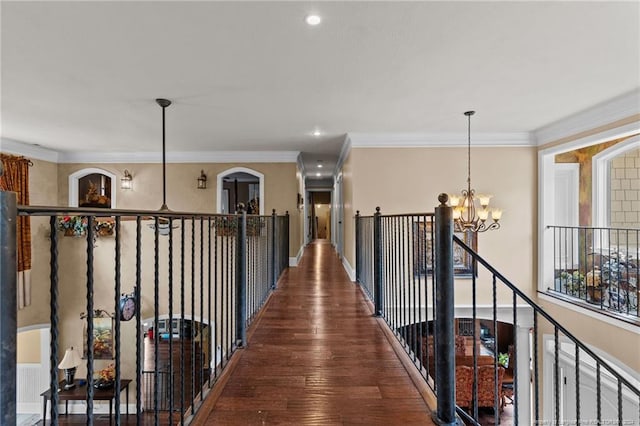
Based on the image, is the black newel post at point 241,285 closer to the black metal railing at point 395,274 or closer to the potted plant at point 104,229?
the black metal railing at point 395,274

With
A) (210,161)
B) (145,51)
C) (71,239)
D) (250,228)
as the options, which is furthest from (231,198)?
(145,51)

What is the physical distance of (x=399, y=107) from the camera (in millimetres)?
3924

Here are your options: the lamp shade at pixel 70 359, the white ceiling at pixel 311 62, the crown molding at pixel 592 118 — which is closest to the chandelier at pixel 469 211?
the white ceiling at pixel 311 62

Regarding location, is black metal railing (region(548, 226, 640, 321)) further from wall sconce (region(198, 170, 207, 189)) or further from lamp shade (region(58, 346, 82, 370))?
lamp shade (region(58, 346, 82, 370))

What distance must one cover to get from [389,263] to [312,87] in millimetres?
1809

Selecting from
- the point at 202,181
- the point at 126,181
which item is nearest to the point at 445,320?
the point at 202,181

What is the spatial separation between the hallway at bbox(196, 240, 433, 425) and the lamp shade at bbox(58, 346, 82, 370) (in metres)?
4.90

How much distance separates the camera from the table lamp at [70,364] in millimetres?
5992

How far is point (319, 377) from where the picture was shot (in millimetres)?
2053

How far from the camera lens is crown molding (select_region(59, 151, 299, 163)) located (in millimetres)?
6766

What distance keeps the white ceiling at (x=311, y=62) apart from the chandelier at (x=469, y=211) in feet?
3.15

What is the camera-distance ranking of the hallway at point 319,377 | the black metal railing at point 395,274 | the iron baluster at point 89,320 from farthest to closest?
the black metal railing at point 395,274, the hallway at point 319,377, the iron baluster at point 89,320

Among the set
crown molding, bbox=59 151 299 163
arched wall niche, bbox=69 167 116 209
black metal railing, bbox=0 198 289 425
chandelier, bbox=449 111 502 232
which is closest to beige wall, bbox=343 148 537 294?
chandelier, bbox=449 111 502 232

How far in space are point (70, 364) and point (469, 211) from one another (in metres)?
7.15
